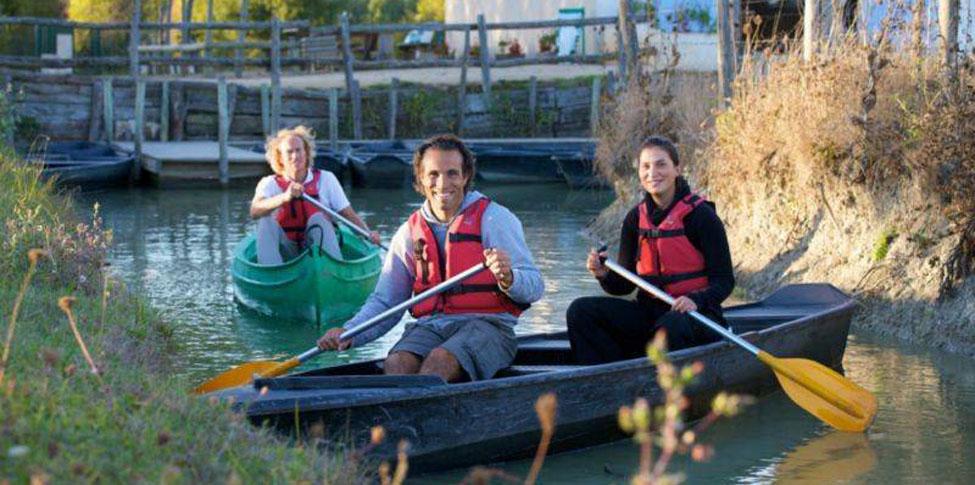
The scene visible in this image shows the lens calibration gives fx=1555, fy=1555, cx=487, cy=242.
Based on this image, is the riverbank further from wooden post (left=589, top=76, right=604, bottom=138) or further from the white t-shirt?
wooden post (left=589, top=76, right=604, bottom=138)

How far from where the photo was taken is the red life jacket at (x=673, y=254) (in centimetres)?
711

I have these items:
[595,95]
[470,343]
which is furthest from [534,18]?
[470,343]

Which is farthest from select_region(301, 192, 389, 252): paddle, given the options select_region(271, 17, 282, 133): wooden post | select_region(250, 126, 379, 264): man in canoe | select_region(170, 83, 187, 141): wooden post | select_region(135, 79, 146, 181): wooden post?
select_region(170, 83, 187, 141): wooden post

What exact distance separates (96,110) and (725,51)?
40.8 ft

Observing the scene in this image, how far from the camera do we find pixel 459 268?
21.4 ft

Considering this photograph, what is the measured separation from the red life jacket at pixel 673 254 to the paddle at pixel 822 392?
28 cm

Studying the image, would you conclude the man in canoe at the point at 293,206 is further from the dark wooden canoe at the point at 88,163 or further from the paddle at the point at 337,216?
the dark wooden canoe at the point at 88,163

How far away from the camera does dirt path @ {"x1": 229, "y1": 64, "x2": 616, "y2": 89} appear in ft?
87.5

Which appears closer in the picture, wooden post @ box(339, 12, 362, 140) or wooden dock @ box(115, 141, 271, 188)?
wooden dock @ box(115, 141, 271, 188)

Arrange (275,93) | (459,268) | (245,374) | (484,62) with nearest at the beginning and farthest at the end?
(459,268)
(245,374)
(275,93)
(484,62)

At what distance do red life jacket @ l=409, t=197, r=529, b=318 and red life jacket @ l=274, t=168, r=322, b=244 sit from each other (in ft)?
12.0

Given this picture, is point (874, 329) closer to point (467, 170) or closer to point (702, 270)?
point (702, 270)

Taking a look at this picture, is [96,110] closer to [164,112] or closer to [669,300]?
[164,112]

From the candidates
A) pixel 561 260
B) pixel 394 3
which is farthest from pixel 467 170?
pixel 394 3
